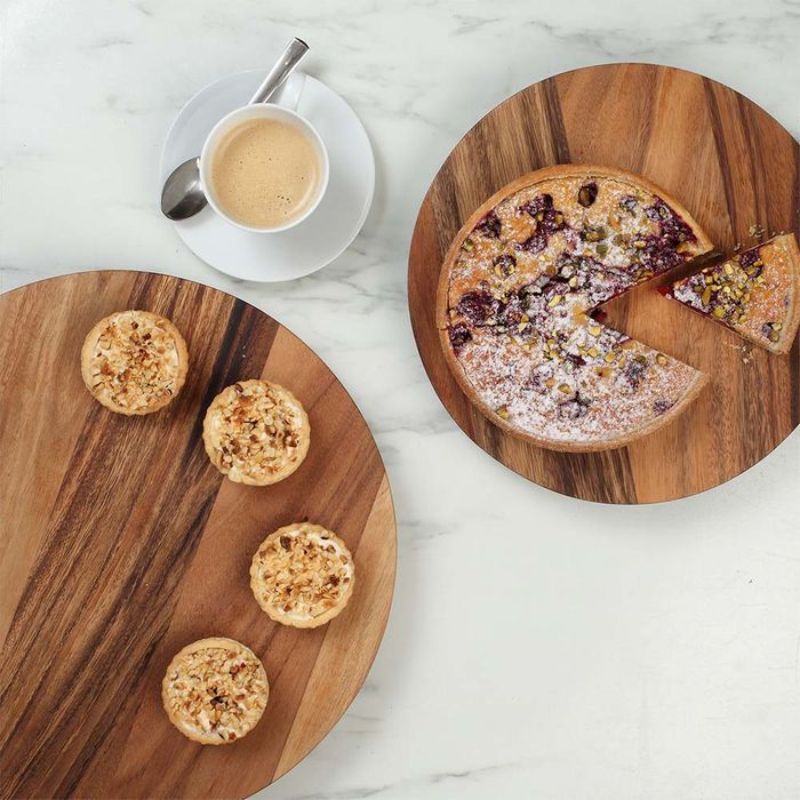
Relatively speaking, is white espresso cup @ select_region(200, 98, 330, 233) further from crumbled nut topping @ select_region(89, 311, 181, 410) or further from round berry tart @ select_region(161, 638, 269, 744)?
round berry tart @ select_region(161, 638, 269, 744)

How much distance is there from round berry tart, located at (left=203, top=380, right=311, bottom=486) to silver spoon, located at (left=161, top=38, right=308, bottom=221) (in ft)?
1.64

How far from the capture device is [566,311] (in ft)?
8.06

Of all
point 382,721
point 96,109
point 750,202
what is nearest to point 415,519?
point 382,721

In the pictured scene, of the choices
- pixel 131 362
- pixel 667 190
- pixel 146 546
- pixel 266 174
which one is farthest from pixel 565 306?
pixel 146 546

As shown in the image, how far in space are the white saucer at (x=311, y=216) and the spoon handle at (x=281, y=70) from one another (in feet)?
0.08

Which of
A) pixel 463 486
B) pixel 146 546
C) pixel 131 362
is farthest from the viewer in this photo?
pixel 463 486

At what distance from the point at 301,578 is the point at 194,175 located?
105 cm

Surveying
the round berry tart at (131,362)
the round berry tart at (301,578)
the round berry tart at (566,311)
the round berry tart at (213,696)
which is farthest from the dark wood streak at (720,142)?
the round berry tart at (213,696)

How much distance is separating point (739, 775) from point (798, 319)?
4.22 ft

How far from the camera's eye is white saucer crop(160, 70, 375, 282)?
2.48 m

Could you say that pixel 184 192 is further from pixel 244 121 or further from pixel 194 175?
pixel 244 121

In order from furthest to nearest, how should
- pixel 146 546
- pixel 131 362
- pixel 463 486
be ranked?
pixel 463 486, pixel 146 546, pixel 131 362

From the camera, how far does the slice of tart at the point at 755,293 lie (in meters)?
2.47

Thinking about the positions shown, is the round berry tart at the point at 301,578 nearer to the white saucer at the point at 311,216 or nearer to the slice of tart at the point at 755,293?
the white saucer at the point at 311,216
